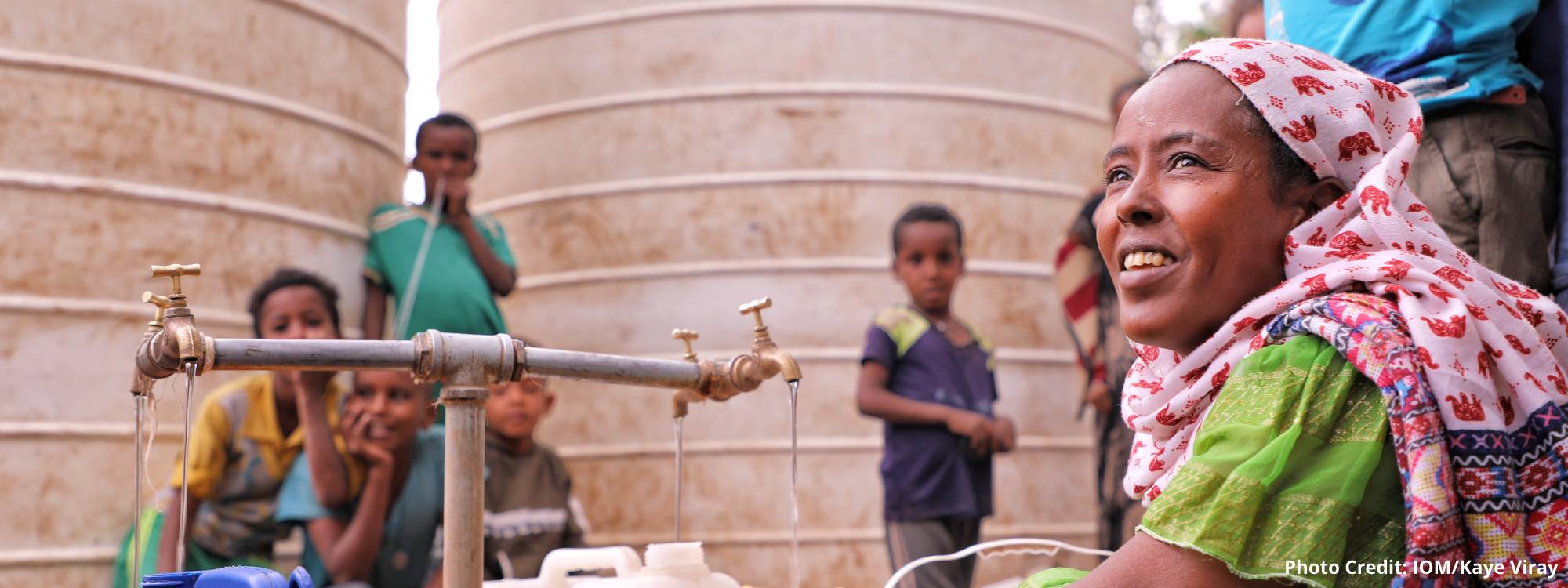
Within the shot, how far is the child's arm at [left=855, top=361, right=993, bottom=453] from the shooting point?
3.10 metres

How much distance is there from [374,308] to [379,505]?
39.0 inches

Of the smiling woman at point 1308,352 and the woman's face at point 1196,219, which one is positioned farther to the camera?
the woman's face at point 1196,219

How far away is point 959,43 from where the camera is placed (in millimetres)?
4469

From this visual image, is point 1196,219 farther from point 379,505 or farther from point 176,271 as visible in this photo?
point 379,505

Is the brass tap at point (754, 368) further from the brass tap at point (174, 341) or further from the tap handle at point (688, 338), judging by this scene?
the brass tap at point (174, 341)

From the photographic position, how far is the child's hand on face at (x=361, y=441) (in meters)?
2.97

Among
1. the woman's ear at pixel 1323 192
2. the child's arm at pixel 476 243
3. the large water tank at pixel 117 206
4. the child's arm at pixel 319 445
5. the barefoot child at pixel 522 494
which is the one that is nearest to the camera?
the woman's ear at pixel 1323 192

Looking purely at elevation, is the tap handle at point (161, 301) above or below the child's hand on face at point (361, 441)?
above

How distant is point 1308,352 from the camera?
0.98 metres

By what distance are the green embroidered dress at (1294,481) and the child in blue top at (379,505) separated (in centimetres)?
223

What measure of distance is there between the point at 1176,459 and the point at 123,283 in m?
2.78

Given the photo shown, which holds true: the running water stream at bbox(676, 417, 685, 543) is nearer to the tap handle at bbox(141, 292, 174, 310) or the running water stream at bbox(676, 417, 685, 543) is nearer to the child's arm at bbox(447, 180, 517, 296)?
the tap handle at bbox(141, 292, 174, 310)

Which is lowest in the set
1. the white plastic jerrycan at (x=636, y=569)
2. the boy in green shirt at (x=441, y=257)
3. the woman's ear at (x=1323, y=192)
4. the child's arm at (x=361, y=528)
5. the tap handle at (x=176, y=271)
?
the child's arm at (x=361, y=528)

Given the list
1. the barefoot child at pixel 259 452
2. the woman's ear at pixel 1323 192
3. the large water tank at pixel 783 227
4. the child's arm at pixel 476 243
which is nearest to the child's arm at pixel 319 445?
the barefoot child at pixel 259 452
